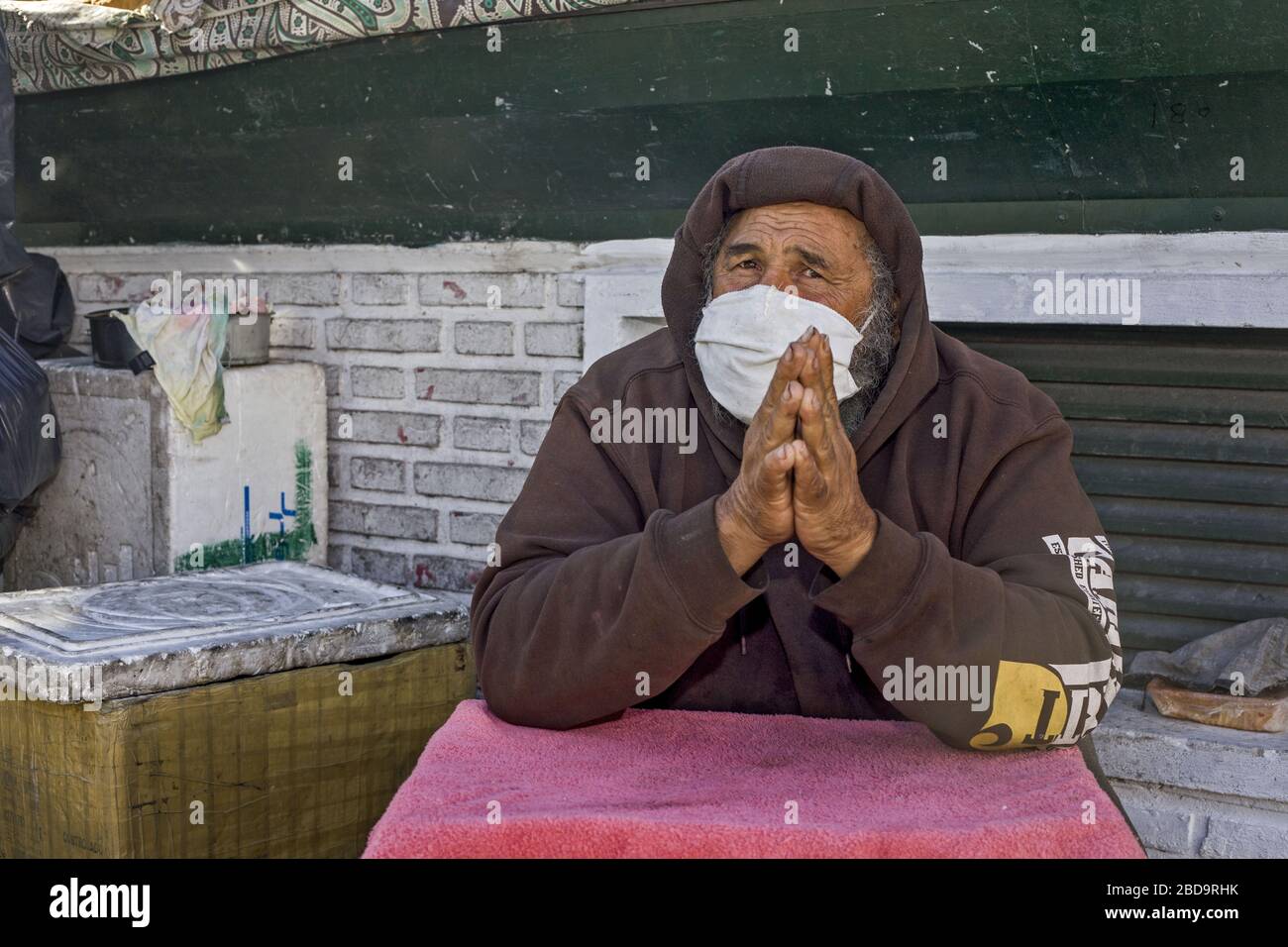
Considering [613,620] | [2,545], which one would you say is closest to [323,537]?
[2,545]

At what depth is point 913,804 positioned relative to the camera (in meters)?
1.66

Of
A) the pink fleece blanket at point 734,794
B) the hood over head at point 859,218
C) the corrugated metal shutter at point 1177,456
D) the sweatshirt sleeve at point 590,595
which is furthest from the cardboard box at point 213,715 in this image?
the corrugated metal shutter at point 1177,456

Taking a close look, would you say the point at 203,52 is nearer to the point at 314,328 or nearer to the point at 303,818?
the point at 314,328

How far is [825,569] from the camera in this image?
184cm

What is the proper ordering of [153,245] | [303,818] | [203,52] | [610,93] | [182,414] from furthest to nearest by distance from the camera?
[153,245] → [203,52] → [182,414] → [610,93] → [303,818]

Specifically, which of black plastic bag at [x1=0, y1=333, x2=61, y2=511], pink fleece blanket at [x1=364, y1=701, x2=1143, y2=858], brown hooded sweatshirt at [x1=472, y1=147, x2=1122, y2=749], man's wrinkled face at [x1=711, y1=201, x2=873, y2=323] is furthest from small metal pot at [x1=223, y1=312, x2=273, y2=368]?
pink fleece blanket at [x1=364, y1=701, x2=1143, y2=858]

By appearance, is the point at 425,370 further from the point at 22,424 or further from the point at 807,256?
the point at 807,256

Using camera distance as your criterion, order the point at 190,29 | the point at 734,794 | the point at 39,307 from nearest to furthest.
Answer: the point at 734,794 < the point at 190,29 < the point at 39,307

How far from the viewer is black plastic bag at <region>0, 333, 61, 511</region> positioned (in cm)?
378

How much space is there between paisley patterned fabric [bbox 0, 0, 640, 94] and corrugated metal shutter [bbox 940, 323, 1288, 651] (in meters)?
1.48

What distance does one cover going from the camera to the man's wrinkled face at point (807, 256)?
86.3 inches

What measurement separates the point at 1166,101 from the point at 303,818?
236cm

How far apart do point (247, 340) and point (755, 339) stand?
2.28 metres

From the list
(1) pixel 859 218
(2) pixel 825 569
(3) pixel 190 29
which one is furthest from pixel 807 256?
(3) pixel 190 29
